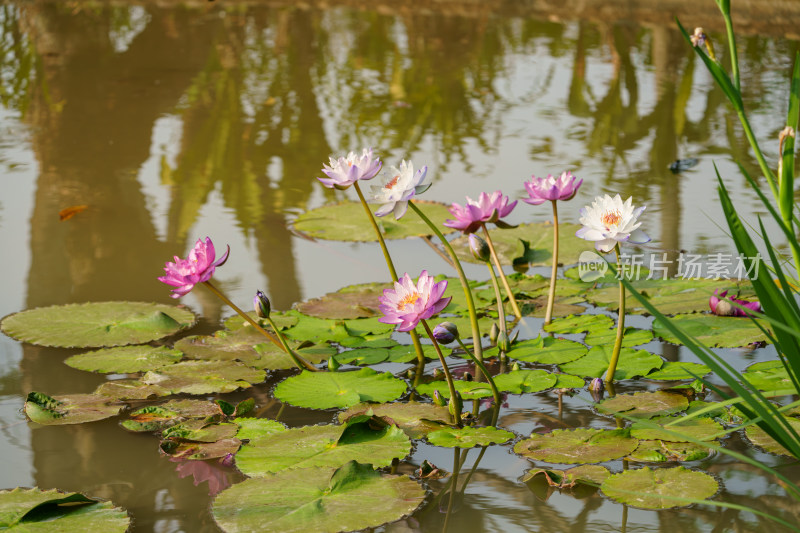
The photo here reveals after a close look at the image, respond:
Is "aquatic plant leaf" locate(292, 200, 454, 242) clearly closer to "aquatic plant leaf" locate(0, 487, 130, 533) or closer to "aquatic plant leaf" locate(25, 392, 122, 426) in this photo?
"aquatic plant leaf" locate(25, 392, 122, 426)

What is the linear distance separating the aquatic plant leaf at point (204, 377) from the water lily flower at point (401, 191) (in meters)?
0.49

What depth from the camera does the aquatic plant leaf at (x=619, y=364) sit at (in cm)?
185

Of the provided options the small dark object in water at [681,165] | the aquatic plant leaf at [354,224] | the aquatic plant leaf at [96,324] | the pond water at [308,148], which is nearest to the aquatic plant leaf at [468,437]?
the pond water at [308,148]

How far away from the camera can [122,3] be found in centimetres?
657

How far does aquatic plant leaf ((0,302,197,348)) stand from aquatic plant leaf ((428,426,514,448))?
795 mm

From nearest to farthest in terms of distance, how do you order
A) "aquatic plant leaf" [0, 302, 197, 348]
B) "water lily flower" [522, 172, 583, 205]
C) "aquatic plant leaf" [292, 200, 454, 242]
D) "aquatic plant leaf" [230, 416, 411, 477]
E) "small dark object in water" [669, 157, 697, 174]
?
"aquatic plant leaf" [230, 416, 411, 477], "water lily flower" [522, 172, 583, 205], "aquatic plant leaf" [0, 302, 197, 348], "aquatic plant leaf" [292, 200, 454, 242], "small dark object in water" [669, 157, 697, 174]

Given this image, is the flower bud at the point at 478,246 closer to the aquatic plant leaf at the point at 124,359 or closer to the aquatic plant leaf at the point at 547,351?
the aquatic plant leaf at the point at 547,351

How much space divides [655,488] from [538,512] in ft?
0.64

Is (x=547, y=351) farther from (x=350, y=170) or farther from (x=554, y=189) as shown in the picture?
(x=350, y=170)

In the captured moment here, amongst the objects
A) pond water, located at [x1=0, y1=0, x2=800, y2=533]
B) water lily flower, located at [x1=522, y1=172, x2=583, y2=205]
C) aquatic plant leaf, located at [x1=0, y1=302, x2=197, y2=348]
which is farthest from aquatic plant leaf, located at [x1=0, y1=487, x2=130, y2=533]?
water lily flower, located at [x1=522, y1=172, x2=583, y2=205]

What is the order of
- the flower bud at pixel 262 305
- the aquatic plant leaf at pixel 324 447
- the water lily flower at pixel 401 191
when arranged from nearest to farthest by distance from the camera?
the aquatic plant leaf at pixel 324 447 < the water lily flower at pixel 401 191 < the flower bud at pixel 262 305

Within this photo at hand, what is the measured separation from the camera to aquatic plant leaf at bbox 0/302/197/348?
2004 mm

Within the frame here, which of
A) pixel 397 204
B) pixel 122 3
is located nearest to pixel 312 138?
pixel 397 204

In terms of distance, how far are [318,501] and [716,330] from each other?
1.12m
